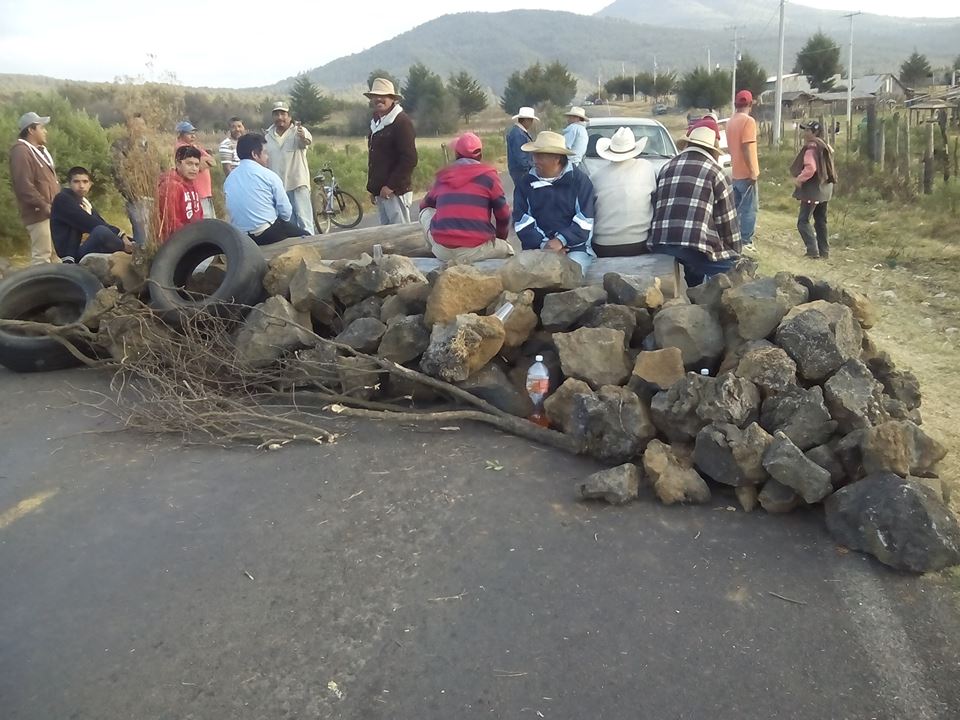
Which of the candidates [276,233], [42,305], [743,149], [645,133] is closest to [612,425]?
[276,233]

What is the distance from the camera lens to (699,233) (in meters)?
6.02

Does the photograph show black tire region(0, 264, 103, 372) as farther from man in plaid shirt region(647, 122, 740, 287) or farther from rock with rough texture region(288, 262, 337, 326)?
man in plaid shirt region(647, 122, 740, 287)

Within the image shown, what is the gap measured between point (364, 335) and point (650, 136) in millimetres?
8505

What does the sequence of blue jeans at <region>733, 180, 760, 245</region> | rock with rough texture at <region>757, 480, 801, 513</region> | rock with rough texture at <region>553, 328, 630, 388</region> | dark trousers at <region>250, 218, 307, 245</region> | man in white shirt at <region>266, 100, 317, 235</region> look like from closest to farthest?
1. rock with rough texture at <region>757, 480, 801, 513</region>
2. rock with rough texture at <region>553, 328, 630, 388</region>
3. dark trousers at <region>250, 218, 307, 245</region>
4. man in white shirt at <region>266, 100, 317, 235</region>
5. blue jeans at <region>733, 180, 760, 245</region>

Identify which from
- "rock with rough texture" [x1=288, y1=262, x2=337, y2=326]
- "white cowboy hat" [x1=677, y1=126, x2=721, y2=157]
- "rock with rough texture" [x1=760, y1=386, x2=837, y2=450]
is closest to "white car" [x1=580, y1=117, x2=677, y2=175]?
"white cowboy hat" [x1=677, y1=126, x2=721, y2=157]

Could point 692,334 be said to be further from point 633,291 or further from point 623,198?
point 623,198

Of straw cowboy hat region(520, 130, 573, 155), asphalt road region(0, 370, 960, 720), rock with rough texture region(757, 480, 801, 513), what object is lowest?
asphalt road region(0, 370, 960, 720)

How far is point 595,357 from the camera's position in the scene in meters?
4.92

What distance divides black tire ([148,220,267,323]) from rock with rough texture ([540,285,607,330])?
232 centimetres

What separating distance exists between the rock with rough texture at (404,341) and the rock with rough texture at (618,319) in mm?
1125

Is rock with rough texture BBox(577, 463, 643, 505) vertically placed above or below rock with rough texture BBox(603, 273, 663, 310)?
below

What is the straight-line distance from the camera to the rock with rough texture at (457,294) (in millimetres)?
5305

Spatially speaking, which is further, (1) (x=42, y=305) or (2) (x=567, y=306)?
(1) (x=42, y=305)

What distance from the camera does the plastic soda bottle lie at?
16.5ft
